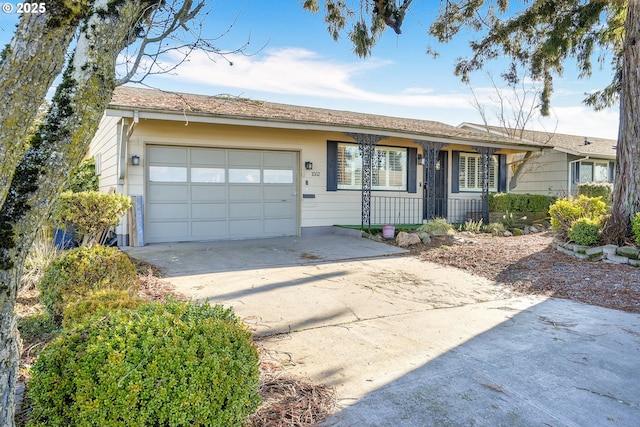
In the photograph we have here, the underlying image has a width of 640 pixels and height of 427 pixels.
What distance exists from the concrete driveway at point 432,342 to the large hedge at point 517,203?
6.78m

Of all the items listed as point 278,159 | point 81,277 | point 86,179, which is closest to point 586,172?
point 278,159

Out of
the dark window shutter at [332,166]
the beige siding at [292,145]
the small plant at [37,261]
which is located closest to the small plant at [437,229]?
the beige siding at [292,145]

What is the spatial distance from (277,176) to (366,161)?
2402 mm

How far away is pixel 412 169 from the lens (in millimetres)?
11453

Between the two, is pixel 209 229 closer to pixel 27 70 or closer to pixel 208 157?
pixel 208 157

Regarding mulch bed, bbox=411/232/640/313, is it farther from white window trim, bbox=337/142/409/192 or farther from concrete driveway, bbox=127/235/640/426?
white window trim, bbox=337/142/409/192

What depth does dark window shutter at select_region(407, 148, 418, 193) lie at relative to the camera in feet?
37.4

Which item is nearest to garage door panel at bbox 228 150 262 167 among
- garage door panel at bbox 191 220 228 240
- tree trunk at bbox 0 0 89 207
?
garage door panel at bbox 191 220 228 240

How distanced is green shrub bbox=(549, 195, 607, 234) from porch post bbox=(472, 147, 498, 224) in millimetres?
3675

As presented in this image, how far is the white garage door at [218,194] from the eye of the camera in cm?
848

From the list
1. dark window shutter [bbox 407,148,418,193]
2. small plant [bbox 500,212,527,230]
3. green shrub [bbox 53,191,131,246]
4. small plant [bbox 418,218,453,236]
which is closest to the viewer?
green shrub [bbox 53,191,131,246]

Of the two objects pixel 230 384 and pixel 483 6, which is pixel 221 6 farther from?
pixel 483 6

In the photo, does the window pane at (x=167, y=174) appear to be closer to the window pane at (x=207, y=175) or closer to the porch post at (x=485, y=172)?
the window pane at (x=207, y=175)

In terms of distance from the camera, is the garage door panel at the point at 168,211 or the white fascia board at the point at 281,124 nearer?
the white fascia board at the point at 281,124
